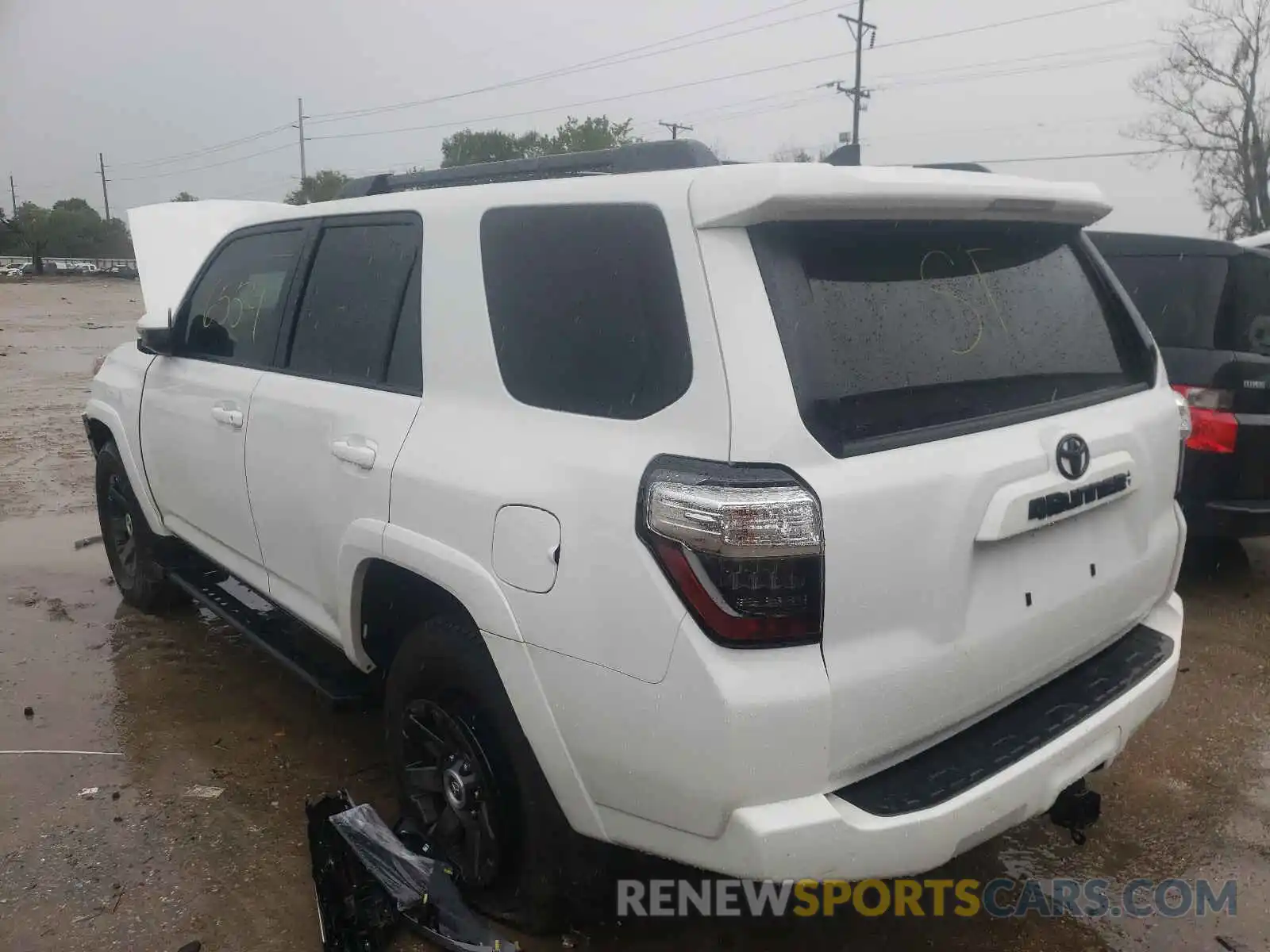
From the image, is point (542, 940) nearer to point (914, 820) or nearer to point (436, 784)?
point (436, 784)

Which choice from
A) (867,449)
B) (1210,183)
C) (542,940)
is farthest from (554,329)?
(1210,183)

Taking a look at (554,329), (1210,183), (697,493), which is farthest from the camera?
(1210,183)

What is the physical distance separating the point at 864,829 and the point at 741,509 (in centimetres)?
65

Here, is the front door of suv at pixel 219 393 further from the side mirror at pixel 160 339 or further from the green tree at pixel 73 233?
the green tree at pixel 73 233

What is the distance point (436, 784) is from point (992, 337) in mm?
1780

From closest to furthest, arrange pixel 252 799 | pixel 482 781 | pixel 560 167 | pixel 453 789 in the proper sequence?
pixel 482 781 < pixel 453 789 < pixel 560 167 < pixel 252 799

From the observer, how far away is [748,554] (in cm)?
182

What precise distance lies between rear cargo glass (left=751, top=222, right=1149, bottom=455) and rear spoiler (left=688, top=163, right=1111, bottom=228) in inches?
1.8

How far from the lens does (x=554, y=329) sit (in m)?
2.27

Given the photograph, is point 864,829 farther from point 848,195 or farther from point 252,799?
point 252,799

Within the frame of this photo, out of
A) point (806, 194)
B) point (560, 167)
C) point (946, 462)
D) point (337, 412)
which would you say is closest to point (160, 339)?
point (337, 412)

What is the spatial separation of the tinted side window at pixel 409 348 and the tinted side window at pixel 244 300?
0.83m

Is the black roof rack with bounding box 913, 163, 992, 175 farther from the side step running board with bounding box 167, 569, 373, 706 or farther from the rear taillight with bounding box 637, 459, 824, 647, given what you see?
the side step running board with bounding box 167, 569, 373, 706

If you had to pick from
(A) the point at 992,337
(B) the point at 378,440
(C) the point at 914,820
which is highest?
(A) the point at 992,337
